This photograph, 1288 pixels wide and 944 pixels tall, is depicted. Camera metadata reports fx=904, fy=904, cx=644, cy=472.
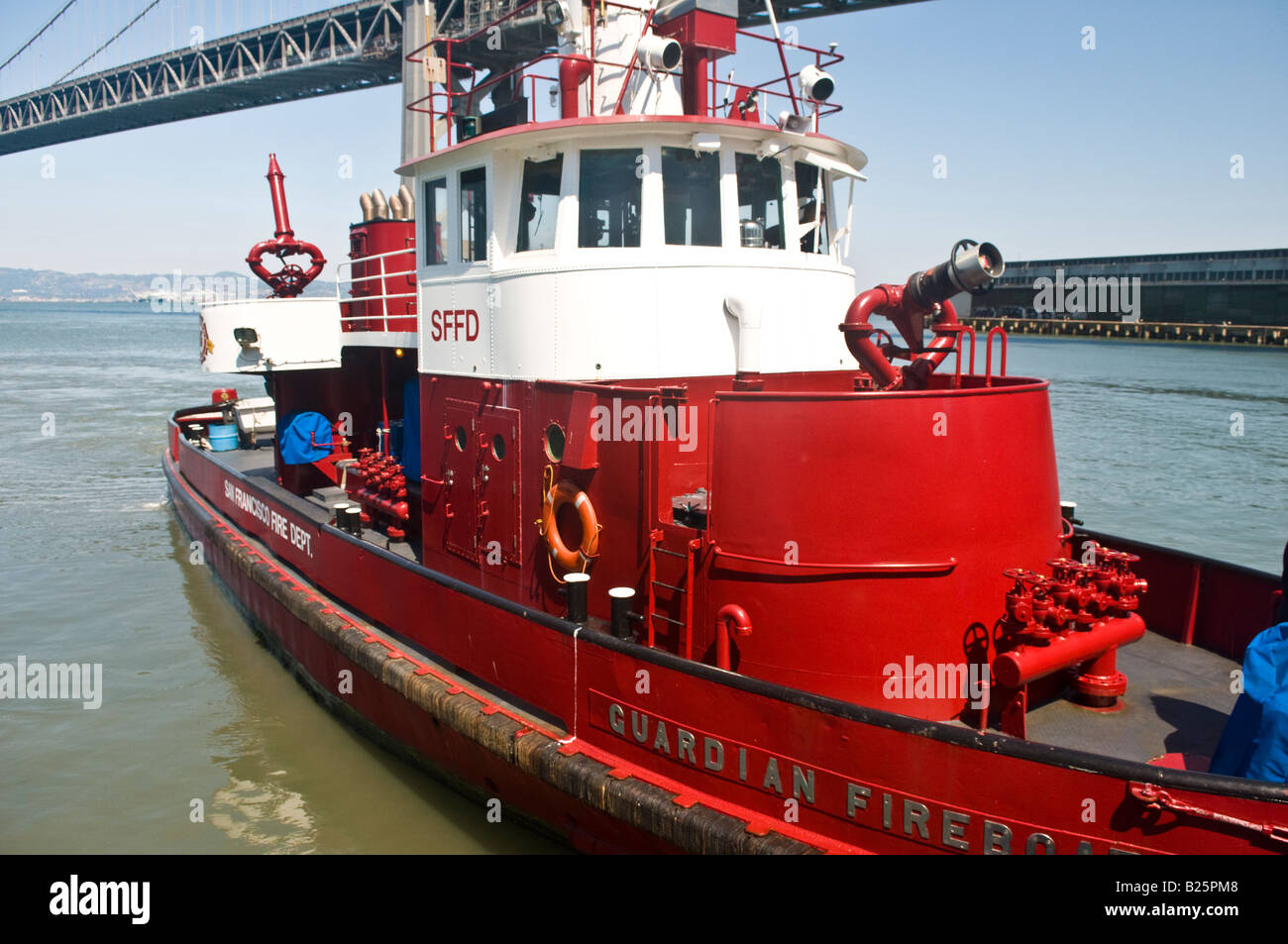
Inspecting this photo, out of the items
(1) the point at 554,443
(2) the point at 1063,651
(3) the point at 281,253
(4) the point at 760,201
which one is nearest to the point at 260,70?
(3) the point at 281,253

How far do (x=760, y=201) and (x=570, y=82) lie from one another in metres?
1.65

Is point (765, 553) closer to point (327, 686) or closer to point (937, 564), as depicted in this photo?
point (937, 564)

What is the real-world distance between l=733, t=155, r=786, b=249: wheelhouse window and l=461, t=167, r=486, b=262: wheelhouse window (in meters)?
1.96

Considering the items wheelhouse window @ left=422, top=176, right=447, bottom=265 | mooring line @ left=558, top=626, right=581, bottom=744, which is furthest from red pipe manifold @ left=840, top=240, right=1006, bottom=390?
wheelhouse window @ left=422, top=176, right=447, bottom=265

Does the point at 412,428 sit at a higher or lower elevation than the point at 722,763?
higher

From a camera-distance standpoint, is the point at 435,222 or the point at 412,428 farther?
the point at 412,428

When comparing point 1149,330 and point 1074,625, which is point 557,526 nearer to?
point 1074,625

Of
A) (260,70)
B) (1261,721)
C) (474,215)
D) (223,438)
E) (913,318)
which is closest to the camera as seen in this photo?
(1261,721)

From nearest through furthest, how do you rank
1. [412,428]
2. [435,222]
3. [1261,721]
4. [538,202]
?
[1261,721] < [538,202] < [435,222] < [412,428]

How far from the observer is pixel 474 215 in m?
7.05

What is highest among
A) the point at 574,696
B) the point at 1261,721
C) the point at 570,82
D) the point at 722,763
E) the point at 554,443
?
the point at 570,82

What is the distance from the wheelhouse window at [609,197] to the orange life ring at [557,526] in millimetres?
1779

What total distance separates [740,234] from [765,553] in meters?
2.63
